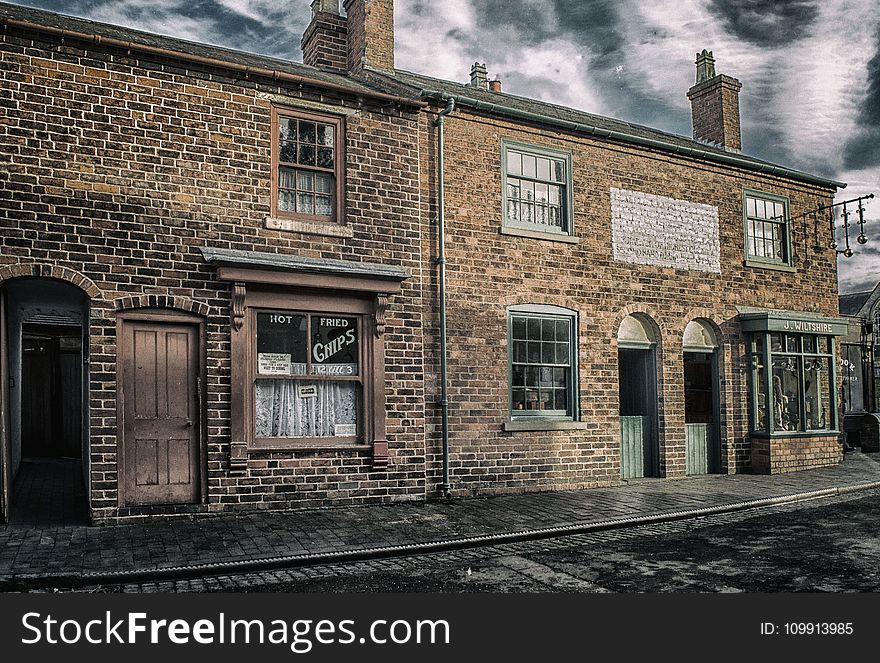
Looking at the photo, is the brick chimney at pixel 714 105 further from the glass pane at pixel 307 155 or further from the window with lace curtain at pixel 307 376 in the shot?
the window with lace curtain at pixel 307 376

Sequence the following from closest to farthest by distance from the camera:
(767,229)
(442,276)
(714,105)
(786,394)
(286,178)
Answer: (286,178), (442,276), (786,394), (767,229), (714,105)

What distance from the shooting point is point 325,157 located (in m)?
11.6

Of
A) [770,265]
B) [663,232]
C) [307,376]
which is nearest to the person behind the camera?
[307,376]

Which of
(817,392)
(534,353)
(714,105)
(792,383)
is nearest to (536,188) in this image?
(534,353)

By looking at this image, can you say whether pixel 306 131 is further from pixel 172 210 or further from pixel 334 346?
pixel 334 346

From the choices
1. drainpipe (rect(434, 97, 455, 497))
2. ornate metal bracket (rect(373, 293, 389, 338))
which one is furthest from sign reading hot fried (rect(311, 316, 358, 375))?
drainpipe (rect(434, 97, 455, 497))

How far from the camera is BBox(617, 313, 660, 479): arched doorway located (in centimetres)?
1462

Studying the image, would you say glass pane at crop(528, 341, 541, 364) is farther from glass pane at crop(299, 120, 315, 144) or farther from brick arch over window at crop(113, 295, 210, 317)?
brick arch over window at crop(113, 295, 210, 317)

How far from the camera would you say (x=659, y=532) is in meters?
9.92

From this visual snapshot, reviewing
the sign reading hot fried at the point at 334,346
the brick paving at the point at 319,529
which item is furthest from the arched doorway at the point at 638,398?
the sign reading hot fried at the point at 334,346

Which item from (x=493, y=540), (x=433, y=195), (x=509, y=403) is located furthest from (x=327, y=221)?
(x=493, y=540)

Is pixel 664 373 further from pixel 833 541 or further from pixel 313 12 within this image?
pixel 313 12

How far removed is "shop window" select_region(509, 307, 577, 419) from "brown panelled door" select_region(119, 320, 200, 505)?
5085 mm

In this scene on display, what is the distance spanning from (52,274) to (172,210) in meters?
1.65
